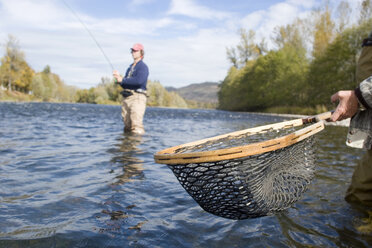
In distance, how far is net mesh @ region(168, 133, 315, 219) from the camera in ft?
6.86

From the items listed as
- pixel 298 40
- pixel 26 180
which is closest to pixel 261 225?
pixel 26 180

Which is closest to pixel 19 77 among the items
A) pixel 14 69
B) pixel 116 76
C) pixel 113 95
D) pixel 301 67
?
pixel 14 69

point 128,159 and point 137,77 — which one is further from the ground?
point 137,77

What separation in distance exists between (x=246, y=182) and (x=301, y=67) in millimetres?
45106

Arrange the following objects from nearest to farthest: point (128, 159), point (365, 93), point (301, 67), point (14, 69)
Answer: point (365, 93) < point (128, 159) < point (301, 67) < point (14, 69)

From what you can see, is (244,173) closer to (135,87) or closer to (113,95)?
(135,87)

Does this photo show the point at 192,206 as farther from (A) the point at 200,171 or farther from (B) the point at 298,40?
(B) the point at 298,40

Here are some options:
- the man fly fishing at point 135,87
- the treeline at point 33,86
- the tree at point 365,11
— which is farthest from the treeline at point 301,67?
the treeline at point 33,86

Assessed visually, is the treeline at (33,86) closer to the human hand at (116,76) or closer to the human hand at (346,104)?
the human hand at (116,76)

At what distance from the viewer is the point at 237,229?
9.65 ft

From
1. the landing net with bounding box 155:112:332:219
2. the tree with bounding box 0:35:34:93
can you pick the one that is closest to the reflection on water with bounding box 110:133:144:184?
the landing net with bounding box 155:112:332:219

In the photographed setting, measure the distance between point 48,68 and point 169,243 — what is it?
109 m

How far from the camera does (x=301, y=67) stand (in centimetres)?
4306

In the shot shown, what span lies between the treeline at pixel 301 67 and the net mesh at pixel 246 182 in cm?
2822
